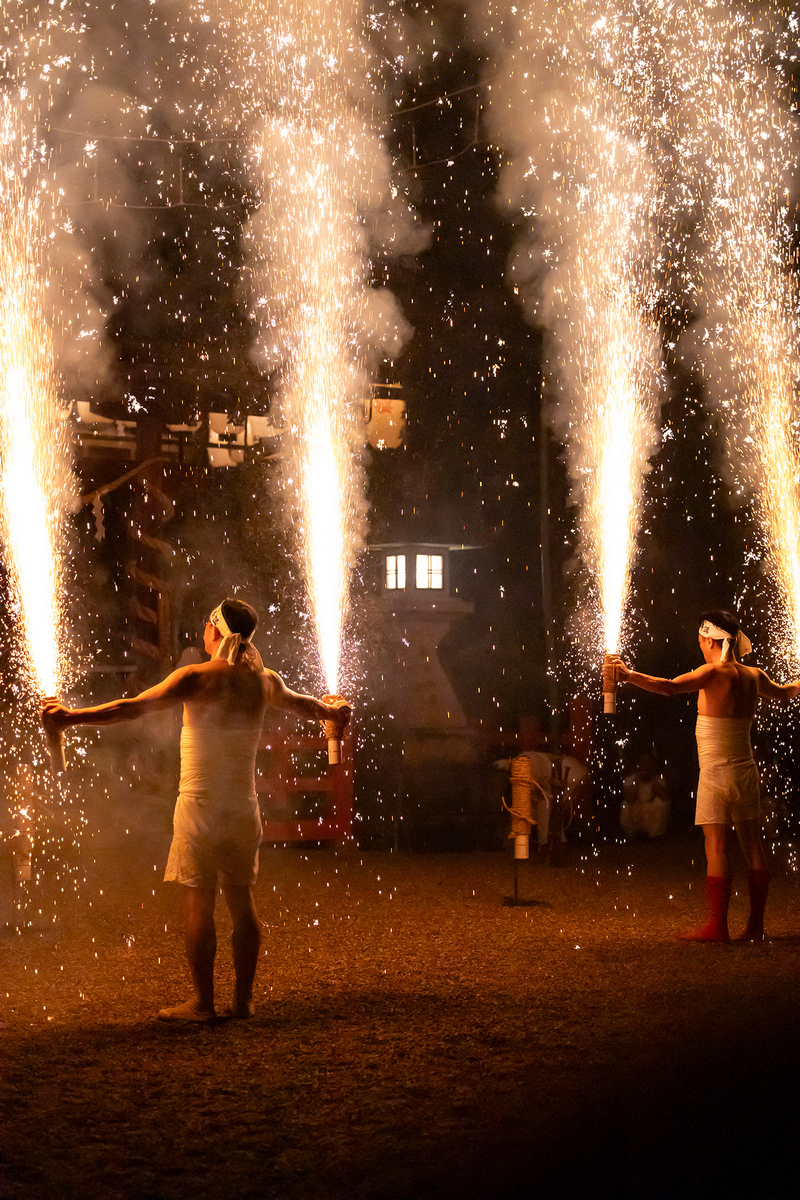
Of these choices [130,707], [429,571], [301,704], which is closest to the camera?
[130,707]

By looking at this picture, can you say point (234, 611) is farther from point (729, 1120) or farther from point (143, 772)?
point (143, 772)

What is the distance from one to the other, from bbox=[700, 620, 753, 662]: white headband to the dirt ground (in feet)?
5.91

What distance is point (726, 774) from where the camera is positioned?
6.54 m

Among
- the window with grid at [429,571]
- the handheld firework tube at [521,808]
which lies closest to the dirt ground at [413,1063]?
the handheld firework tube at [521,808]

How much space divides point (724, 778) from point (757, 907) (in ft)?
2.82

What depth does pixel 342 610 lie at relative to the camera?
15.5 metres

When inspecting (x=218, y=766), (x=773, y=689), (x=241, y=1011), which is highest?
(x=773, y=689)

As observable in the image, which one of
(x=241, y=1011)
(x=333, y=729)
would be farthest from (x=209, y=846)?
(x=333, y=729)

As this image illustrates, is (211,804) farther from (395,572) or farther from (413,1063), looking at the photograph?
(395,572)

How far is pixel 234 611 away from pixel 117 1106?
2261mm

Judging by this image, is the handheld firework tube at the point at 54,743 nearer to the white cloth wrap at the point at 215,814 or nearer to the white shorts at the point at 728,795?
the white cloth wrap at the point at 215,814

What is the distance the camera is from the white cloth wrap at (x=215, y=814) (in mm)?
4820

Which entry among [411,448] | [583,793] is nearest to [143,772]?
[583,793]

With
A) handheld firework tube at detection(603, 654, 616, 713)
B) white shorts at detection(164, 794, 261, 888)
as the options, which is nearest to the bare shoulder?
white shorts at detection(164, 794, 261, 888)
